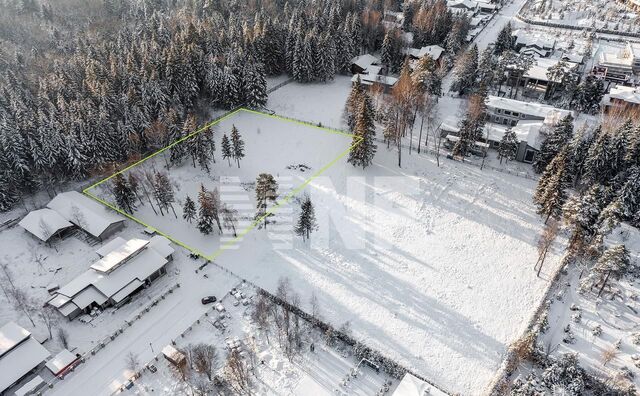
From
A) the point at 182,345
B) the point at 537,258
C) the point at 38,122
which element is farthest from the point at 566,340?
the point at 38,122

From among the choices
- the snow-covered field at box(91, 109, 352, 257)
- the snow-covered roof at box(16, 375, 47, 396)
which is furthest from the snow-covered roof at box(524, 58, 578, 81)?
the snow-covered roof at box(16, 375, 47, 396)

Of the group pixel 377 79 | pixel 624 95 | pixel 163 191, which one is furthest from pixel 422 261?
pixel 624 95

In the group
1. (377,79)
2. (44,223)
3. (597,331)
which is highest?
(377,79)

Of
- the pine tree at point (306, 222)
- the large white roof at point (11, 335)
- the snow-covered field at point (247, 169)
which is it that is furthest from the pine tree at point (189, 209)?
the large white roof at point (11, 335)

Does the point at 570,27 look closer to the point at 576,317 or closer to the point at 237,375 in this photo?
the point at 576,317

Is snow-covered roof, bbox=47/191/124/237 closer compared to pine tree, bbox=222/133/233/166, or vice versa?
snow-covered roof, bbox=47/191/124/237

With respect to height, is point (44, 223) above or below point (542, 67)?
below

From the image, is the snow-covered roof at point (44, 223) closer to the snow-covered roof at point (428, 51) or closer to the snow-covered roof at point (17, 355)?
the snow-covered roof at point (17, 355)

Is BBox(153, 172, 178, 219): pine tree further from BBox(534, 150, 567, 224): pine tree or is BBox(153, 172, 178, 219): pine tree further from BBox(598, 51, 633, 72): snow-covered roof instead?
BBox(598, 51, 633, 72): snow-covered roof
